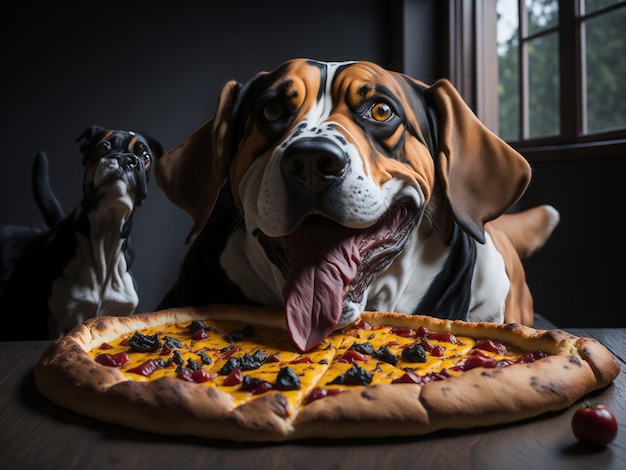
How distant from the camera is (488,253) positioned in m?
1.99

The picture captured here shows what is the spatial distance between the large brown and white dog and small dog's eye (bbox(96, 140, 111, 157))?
0.55 m

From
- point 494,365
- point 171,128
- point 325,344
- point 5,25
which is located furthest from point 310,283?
point 5,25

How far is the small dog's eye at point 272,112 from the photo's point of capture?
170cm

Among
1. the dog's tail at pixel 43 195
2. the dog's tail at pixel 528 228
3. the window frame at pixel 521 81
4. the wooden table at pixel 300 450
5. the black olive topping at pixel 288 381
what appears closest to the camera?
the wooden table at pixel 300 450

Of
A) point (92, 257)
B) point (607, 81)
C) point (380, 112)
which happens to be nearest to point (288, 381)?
point (380, 112)

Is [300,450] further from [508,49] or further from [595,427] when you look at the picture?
[508,49]

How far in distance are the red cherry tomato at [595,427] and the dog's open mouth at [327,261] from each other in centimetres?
65

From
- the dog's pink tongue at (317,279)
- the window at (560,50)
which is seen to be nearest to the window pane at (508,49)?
the window at (560,50)

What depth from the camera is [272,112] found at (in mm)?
1708

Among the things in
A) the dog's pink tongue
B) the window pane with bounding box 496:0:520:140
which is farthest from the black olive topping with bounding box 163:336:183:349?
the window pane with bounding box 496:0:520:140

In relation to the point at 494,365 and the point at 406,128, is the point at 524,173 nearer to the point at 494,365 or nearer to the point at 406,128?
the point at 406,128

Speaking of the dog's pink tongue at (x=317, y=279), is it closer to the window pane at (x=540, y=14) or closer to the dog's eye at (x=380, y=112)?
the dog's eye at (x=380, y=112)

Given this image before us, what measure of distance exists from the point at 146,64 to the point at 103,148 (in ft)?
7.50

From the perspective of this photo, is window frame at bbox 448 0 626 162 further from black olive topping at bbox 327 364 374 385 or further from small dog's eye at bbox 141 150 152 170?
black olive topping at bbox 327 364 374 385
